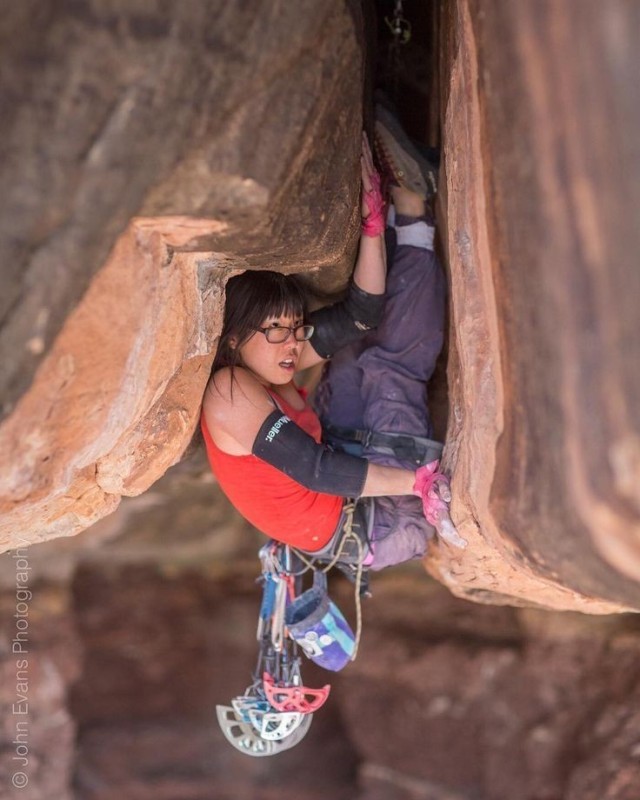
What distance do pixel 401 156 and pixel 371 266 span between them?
1.11ft

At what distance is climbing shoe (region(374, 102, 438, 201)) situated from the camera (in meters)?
2.42

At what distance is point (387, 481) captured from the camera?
247 centimetres

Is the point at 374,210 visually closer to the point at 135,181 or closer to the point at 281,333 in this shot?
the point at 281,333

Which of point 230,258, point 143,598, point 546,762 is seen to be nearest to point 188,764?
point 143,598

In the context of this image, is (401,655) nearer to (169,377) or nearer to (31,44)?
(169,377)

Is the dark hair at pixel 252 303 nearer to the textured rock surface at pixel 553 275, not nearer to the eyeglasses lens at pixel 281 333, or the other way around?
the eyeglasses lens at pixel 281 333

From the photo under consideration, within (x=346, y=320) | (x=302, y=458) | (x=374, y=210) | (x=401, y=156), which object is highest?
(x=401, y=156)

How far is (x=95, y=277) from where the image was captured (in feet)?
5.55

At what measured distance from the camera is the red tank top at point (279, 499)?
8.34 ft

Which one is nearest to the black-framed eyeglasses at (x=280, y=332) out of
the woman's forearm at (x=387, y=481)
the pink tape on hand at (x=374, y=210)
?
the pink tape on hand at (x=374, y=210)

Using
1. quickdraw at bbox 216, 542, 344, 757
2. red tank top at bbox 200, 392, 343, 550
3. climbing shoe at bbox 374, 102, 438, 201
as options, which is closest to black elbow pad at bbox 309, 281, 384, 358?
red tank top at bbox 200, 392, 343, 550

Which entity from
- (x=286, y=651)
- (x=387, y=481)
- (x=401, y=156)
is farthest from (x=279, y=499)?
(x=401, y=156)

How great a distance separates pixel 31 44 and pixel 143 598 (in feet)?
12.1

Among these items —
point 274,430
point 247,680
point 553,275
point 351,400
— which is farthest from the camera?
point 247,680
